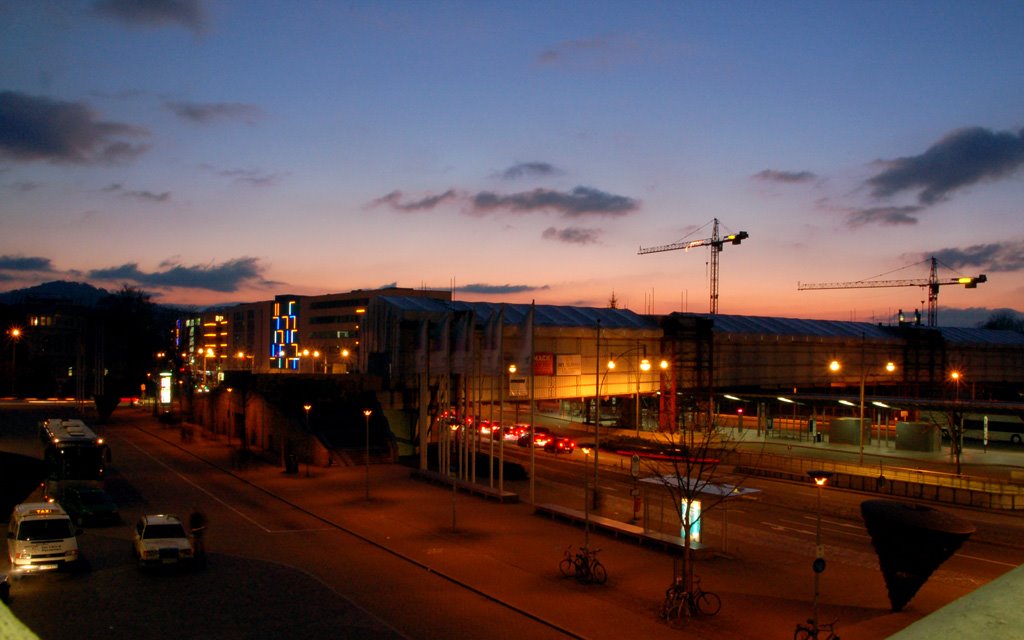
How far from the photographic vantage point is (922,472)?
1587 inches

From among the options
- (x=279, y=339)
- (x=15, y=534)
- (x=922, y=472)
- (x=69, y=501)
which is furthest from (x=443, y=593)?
(x=279, y=339)

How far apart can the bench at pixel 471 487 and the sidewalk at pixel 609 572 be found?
1.63ft

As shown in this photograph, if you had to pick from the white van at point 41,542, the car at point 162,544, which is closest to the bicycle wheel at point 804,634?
the car at point 162,544

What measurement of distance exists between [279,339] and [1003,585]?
7674 inches

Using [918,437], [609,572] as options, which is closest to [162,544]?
[609,572]

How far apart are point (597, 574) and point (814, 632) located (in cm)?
747

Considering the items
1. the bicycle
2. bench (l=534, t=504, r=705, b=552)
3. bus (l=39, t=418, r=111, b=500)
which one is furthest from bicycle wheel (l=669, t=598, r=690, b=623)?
bus (l=39, t=418, r=111, b=500)

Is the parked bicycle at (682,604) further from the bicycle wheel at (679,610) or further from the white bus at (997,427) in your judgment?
the white bus at (997,427)

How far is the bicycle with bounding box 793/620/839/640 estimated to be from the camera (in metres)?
16.5

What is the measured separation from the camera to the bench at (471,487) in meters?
36.3

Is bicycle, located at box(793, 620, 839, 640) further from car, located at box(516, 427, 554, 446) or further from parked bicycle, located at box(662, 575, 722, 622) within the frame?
car, located at box(516, 427, 554, 446)

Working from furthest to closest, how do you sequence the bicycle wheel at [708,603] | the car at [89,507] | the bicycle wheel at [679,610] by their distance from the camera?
the car at [89,507], the bicycle wheel at [708,603], the bicycle wheel at [679,610]

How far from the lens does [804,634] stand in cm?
1812

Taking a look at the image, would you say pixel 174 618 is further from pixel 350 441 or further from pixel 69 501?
pixel 350 441
